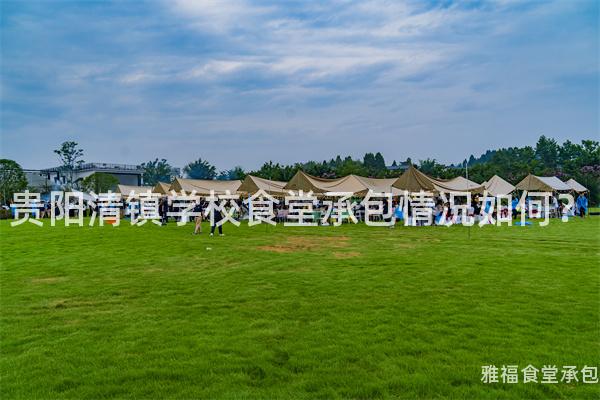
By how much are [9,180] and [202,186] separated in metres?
20.3

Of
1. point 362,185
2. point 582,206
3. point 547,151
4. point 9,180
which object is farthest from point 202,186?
point 547,151

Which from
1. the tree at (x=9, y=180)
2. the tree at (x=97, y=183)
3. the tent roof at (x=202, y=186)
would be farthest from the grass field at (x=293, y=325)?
the tree at (x=97, y=183)

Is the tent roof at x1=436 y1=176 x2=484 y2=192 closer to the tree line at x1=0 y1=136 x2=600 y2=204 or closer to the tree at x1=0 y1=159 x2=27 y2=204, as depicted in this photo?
the tree line at x1=0 y1=136 x2=600 y2=204

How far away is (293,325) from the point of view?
5.59m

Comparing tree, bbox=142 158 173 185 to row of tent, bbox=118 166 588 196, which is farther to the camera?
tree, bbox=142 158 173 185

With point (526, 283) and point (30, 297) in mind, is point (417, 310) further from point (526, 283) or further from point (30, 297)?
point (30, 297)

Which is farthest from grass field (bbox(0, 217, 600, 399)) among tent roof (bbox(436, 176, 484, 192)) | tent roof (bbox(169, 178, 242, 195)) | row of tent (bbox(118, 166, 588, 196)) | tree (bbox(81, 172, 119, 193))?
tree (bbox(81, 172, 119, 193))

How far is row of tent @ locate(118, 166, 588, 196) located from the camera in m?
22.3

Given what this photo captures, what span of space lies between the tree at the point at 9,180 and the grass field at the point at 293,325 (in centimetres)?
3163

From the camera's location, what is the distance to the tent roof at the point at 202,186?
2762 centimetres

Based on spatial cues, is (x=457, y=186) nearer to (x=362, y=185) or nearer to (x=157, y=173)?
(x=362, y=185)

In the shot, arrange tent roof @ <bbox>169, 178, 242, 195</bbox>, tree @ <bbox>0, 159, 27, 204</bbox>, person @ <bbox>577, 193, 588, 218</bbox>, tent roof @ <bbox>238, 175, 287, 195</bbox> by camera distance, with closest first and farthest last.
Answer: tent roof @ <bbox>238, 175, 287, 195</bbox> < person @ <bbox>577, 193, 588, 218</bbox> < tent roof @ <bbox>169, 178, 242, 195</bbox> < tree @ <bbox>0, 159, 27, 204</bbox>

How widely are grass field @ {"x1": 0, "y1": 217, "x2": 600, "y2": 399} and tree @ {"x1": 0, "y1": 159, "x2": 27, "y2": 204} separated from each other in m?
31.6

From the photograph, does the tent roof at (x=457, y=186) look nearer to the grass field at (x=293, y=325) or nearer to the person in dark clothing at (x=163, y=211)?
the grass field at (x=293, y=325)
